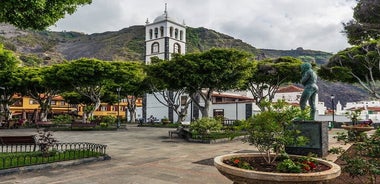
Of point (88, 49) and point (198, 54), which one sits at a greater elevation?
point (88, 49)

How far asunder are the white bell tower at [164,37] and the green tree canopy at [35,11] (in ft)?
111

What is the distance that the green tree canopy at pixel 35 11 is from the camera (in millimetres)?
7779

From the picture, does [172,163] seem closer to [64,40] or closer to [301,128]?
[301,128]

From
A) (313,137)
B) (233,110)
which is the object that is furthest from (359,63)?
(313,137)

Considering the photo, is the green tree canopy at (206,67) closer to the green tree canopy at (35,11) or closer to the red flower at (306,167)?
the green tree canopy at (35,11)

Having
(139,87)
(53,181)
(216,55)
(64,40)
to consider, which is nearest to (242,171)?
(53,181)

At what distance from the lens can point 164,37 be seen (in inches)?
1735

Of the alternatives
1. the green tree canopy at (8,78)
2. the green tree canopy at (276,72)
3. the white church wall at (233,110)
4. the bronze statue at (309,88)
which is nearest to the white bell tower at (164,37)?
the white church wall at (233,110)

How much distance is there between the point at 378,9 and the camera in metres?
11.2

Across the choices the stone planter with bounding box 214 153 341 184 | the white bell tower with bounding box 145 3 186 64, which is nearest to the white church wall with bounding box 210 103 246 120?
the white bell tower with bounding box 145 3 186 64

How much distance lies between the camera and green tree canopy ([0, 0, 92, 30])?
7.78 meters

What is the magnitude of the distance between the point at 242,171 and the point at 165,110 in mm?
40307

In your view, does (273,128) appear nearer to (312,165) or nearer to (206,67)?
(312,165)

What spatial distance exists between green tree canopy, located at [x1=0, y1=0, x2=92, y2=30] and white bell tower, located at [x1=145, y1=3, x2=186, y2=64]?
33.9m
